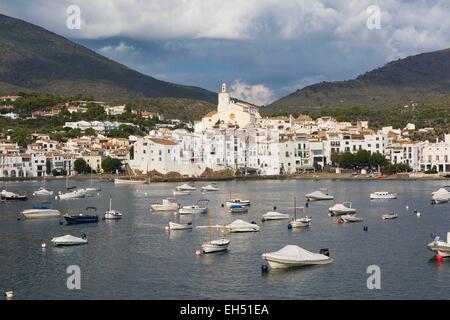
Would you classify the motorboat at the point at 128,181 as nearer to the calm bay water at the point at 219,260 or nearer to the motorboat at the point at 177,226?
the calm bay water at the point at 219,260

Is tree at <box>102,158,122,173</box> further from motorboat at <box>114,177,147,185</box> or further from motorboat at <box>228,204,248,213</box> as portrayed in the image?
motorboat at <box>228,204,248,213</box>

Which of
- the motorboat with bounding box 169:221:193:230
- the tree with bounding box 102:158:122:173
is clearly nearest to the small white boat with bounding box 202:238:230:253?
the motorboat with bounding box 169:221:193:230

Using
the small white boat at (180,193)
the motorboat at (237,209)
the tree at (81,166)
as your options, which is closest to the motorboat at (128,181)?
the tree at (81,166)

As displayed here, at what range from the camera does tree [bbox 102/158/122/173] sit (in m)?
99.6

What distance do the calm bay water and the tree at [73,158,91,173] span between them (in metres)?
52.8

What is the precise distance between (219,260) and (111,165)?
72.8 m

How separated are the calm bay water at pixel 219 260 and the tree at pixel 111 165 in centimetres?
A: 5167

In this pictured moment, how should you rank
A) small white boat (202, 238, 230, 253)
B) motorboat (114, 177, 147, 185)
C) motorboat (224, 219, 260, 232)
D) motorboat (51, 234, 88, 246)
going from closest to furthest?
small white boat (202, 238, 230, 253) < motorboat (51, 234, 88, 246) < motorboat (224, 219, 260, 232) < motorboat (114, 177, 147, 185)

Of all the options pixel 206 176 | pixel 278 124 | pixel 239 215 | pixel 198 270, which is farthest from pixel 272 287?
pixel 278 124

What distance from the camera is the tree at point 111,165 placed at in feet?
327

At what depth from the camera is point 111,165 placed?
99812 millimetres

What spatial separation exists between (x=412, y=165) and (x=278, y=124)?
21.2 metres

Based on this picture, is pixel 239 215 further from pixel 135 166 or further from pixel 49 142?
pixel 49 142

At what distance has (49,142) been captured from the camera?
345ft
